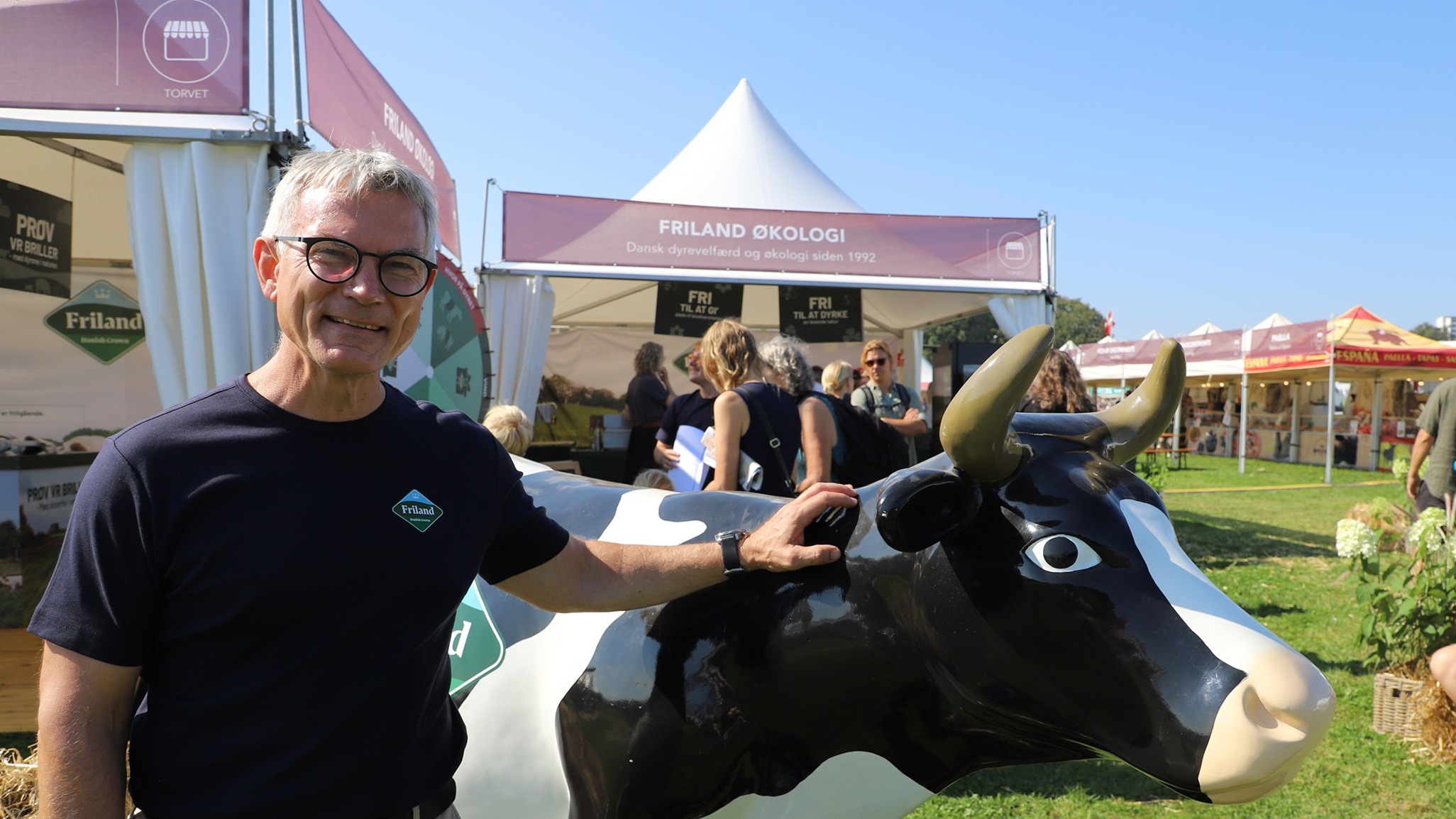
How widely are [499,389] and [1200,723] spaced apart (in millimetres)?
7139

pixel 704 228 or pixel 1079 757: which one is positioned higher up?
pixel 704 228

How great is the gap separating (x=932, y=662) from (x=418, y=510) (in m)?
0.80

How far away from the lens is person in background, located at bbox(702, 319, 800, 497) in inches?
115

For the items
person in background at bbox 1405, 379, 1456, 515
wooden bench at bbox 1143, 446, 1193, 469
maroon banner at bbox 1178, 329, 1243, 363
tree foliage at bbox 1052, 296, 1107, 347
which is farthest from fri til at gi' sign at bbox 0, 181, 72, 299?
tree foliage at bbox 1052, 296, 1107, 347

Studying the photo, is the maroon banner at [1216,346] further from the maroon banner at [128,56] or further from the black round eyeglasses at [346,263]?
the black round eyeglasses at [346,263]

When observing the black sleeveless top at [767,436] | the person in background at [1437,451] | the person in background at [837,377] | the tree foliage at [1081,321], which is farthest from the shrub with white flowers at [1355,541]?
the tree foliage at [1081,321]

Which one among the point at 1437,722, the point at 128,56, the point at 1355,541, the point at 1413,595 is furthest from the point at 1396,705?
the point at 128,56

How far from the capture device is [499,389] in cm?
776

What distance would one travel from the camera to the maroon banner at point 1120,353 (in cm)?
2150

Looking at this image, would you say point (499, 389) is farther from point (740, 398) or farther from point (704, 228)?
point (740, 398)

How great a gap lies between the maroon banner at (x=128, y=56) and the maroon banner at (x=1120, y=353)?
20.7m

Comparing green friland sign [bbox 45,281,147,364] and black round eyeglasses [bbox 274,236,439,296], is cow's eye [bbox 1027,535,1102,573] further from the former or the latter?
green friland sign [bbox 45,281,147,364]

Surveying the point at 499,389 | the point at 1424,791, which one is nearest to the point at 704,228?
the point at 499,389

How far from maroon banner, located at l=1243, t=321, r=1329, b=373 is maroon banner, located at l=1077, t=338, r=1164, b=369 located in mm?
2486
